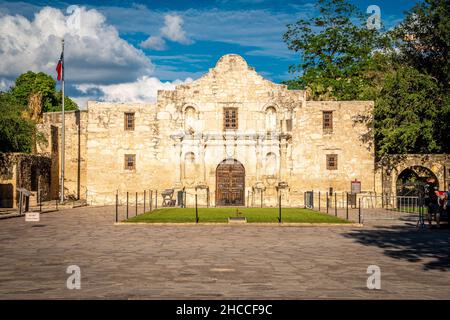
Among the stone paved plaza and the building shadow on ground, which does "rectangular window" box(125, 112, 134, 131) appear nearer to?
the stone paved plaza

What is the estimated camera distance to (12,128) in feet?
106

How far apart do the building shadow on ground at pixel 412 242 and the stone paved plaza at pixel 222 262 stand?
3 centimetres

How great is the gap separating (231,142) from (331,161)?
668cm

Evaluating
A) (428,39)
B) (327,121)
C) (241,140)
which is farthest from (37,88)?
(428,39)

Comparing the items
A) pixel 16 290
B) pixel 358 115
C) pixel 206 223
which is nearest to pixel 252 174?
pixel 358 115

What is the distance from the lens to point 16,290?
7.81m

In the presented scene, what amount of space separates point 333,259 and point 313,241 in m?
3.33

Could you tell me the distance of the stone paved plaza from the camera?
7.90 metres

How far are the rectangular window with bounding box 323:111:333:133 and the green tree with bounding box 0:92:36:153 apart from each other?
776 inches

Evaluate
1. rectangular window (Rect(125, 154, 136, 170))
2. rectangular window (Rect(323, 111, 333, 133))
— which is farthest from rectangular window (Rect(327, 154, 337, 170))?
rectangular window (Rect(125, 154, 136, 170))

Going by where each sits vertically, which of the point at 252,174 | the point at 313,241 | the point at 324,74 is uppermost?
the point at 324,74

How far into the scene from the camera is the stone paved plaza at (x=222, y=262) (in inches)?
311

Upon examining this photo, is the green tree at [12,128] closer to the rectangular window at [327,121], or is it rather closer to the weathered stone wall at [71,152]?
the weathered stone wall at [71,152]
